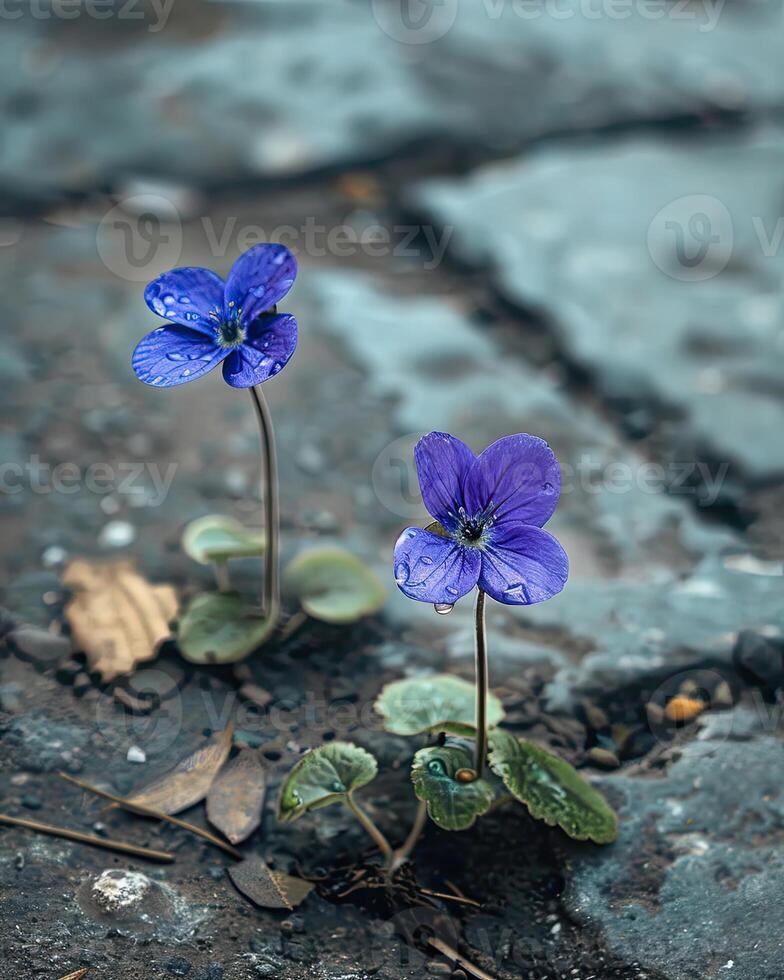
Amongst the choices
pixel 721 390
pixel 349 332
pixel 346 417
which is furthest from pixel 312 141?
pixel 721 390

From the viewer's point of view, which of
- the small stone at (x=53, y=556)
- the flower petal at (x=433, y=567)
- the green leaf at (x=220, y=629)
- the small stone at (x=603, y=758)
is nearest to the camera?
the flower petal at (x=433, y=567)

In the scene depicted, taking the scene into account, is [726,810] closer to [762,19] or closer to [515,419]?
[515,419]

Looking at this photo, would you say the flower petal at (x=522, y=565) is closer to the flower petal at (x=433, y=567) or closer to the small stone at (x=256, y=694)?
the flower petal at (x=433, y=567)

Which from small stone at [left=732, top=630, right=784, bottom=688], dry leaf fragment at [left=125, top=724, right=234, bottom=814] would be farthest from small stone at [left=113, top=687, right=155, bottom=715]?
small stone at [left=732, top=630, right=784, bottom=688]

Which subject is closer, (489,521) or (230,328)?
(489,521)

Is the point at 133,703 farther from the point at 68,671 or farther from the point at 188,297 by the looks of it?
the point at 188,297

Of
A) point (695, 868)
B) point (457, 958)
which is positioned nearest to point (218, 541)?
point (457, 958)

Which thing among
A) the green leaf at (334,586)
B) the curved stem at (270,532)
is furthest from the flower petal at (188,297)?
the green leaf at (334,586)
